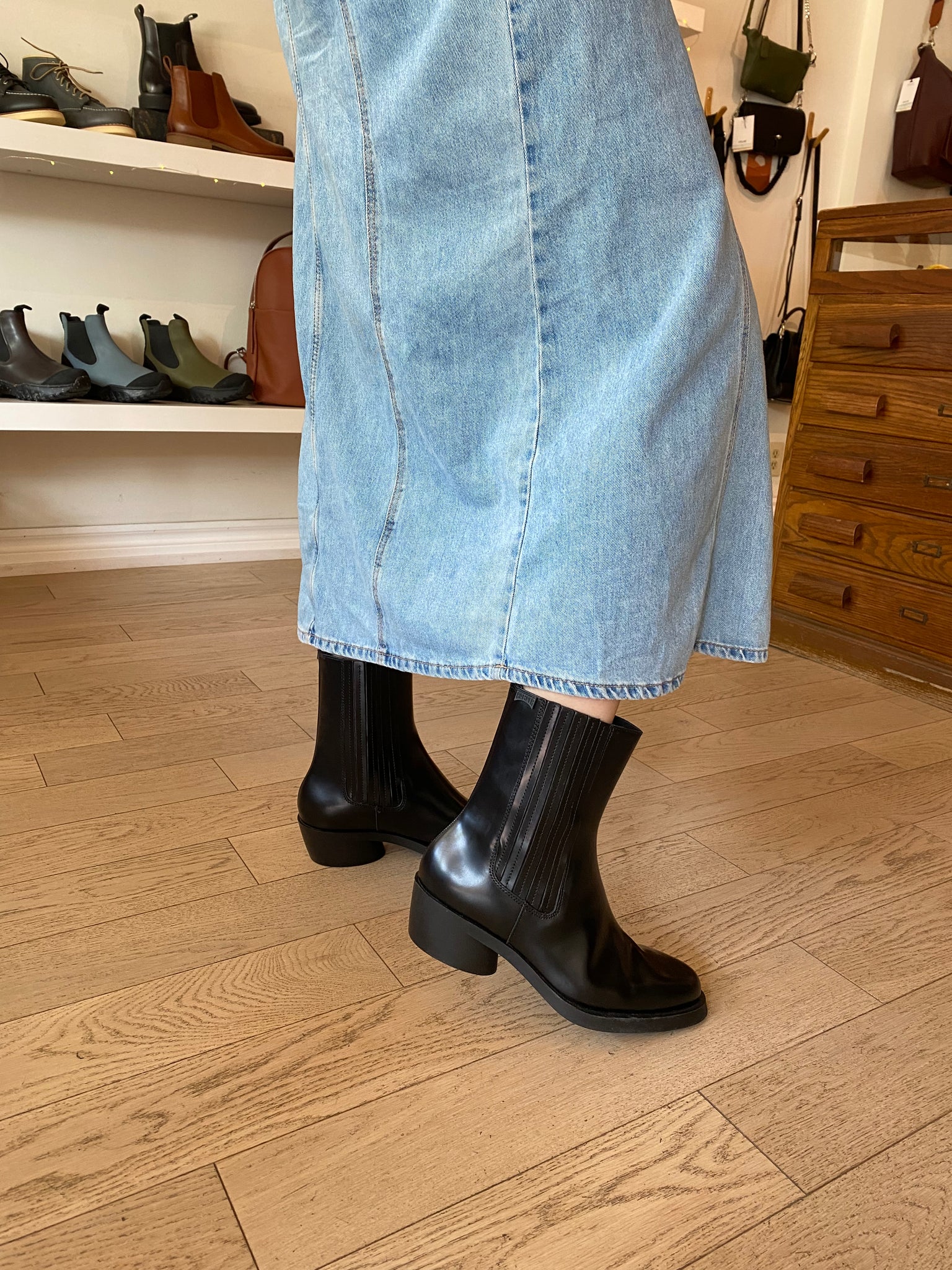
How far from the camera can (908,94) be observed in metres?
2.84

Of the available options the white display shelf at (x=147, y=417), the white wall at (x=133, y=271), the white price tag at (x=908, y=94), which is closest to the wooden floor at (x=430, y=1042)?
the white display shelf at (x=147, y=417)

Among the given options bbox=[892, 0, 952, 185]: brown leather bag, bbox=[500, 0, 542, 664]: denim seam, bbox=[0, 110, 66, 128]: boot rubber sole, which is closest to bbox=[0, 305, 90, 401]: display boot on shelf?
bbox=[0, 110, 66, 128]: boot rubber sole

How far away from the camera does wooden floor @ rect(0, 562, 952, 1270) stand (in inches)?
22.1

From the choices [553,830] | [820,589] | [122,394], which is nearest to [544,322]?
[553,830]

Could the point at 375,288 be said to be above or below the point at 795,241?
below

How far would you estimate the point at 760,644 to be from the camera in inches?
27.3

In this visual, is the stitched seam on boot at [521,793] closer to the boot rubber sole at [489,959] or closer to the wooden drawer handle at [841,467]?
the boot rubber sole at [489,959]

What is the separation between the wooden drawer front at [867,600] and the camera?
1559 millimetres

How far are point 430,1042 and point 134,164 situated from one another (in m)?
1.60

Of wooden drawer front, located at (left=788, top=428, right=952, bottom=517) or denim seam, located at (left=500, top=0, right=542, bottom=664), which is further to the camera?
wooden drawer front, located at (left=788, top=428, right=952, bottom=517)

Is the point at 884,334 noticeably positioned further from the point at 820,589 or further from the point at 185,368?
the point at 185,368

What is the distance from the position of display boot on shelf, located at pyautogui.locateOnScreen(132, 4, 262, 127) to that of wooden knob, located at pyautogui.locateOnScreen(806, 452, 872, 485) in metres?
1.34

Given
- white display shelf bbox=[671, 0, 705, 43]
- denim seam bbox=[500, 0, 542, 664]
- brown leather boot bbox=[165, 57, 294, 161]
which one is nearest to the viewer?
denim seam bbox=[500, 0, 542, 664]

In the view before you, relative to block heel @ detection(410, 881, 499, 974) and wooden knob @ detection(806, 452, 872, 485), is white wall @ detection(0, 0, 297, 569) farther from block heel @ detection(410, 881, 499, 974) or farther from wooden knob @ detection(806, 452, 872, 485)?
block heel @ detection(410, 881, 499, 974)
